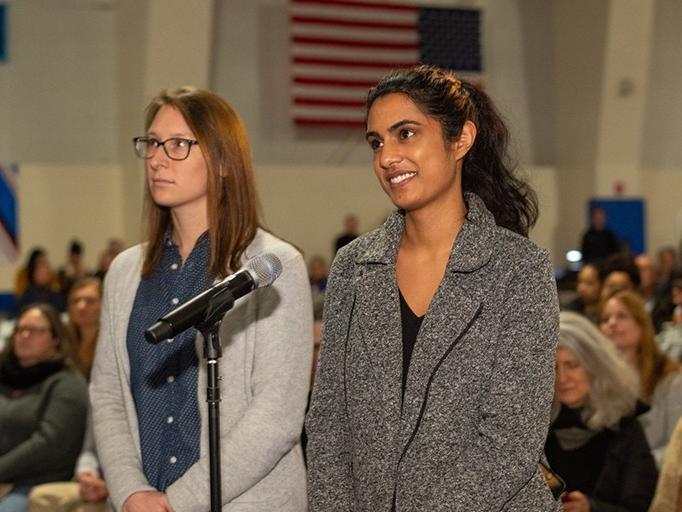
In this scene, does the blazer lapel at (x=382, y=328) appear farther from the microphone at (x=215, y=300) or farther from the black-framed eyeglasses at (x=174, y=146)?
the black-framed eyeglasses at (x=174, y=146)

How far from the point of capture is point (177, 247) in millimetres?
2773

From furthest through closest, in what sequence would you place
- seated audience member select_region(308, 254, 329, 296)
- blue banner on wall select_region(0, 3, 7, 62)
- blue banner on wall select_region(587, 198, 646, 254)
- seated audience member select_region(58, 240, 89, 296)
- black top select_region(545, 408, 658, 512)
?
blue banner on wall select_region(587, 198, 646, 254) < blue banner on wall select_region(0, 3, 7, 62) < seated audience member select_region(58, 240, 89, 296) < seated audience member select_region(308, 254, 329, 296) < black top select_region(545, 408, 658, 512)

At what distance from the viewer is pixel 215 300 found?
2.11 metres

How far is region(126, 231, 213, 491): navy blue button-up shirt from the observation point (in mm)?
2568

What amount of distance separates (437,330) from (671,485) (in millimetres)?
1604

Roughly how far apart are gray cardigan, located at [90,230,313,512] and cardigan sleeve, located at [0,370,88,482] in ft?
6.05

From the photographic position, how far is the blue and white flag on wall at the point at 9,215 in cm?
1246

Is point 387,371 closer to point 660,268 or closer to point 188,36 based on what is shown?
point 188,36

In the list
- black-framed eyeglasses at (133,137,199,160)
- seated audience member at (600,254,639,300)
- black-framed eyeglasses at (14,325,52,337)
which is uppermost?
black-framed eyeglasses at (133,137,199,160)

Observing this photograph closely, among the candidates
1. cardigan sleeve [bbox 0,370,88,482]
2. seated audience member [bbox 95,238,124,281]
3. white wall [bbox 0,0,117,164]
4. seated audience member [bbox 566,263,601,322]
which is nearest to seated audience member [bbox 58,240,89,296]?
seated audience member [bbox 95,238,124,281]

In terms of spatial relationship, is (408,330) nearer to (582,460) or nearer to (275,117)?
(582,460)

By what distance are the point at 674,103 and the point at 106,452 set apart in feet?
45.4

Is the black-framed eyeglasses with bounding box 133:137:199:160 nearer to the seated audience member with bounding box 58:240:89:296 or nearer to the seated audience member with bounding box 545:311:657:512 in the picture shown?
the seated audience member with bounding box 545:311:657:512

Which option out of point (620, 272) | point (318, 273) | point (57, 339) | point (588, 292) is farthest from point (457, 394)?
point (318, 273)
